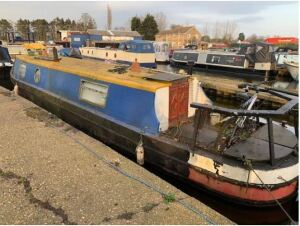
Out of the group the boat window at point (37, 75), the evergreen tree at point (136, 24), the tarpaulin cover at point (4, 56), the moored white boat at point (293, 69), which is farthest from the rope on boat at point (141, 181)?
the evergreen tree at point (136, 24)

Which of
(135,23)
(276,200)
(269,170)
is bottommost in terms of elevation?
(276,200)

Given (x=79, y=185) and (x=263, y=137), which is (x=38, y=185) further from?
(x=263, y=137)

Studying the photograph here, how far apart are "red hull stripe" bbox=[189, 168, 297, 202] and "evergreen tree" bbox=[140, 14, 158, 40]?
177ft

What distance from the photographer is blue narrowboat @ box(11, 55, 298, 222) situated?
16.5ft

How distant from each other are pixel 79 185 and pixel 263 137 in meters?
3.86

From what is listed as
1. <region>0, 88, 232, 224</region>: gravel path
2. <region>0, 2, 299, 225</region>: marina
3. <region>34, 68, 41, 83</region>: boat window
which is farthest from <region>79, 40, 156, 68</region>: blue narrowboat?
<region>0, 88, 232, 224</region>: gravel path

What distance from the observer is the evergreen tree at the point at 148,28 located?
186 ft

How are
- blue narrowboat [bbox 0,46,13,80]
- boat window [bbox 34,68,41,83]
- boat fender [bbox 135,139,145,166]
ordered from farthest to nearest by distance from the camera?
blue narrowboat [bbox 0,46,13,80]
boat window [bbox 34,68,41,83]
boat fender [bbox 135,139,145,166]

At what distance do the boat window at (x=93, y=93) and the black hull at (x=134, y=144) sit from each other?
37cm

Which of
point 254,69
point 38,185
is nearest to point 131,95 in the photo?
point 38,185

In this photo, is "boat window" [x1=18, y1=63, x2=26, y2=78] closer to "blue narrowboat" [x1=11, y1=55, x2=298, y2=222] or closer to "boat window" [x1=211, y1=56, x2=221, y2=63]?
"blue narrowboat" [x1=11, y1=55, x2=298, y2=222]

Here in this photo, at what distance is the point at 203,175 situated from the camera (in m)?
5.48

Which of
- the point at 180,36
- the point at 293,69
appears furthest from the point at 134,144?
the point at 180,36

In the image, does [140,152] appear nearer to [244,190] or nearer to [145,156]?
[145,156]
